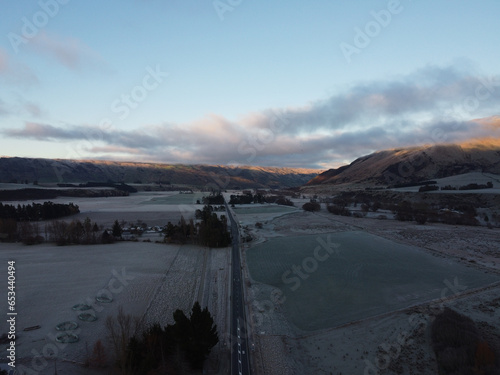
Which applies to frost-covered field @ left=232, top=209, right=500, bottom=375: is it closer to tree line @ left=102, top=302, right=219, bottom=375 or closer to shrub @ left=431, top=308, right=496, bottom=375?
shrub @ left=431, top=308, right=496, bottom=375

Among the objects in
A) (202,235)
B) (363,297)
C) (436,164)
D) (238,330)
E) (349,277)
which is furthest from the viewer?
(436,164)

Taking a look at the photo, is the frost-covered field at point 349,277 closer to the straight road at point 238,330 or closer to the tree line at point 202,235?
the straight road at point 238,330

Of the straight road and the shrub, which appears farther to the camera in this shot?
the straight road

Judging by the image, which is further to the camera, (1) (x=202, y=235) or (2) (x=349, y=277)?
(1) (x=202, y=235)

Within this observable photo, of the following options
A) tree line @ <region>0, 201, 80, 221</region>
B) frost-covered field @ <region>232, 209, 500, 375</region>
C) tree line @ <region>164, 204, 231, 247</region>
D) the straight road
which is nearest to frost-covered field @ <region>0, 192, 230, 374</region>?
the straight road

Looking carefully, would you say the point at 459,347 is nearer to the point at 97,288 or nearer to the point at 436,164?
the point at 97,288

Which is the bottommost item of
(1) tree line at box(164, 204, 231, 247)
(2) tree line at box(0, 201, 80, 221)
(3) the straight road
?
(3) the straight road

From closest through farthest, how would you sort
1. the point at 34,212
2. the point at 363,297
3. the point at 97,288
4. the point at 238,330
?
the point at 238,330 < the point at 363,297 < the point at 97,288 < the point at 34,212

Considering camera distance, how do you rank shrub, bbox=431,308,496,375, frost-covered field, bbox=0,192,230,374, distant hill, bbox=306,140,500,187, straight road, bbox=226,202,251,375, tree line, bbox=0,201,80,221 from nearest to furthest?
shrub, bbox=431,308,496,375
straight road, bbox=226,202,251,375
frost-covered field, bbox=0,192,230,374
tree line, bbox=0,201,80,221
distant hill, bbox=306,140,500,187

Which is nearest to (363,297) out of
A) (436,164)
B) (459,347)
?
(459,347)

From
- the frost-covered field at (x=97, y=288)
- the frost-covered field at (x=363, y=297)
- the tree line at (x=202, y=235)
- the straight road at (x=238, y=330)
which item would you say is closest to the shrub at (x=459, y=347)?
the frost-covered field at (x=363, y=297)

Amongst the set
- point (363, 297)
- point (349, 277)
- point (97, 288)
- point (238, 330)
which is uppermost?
point (97, 288)
